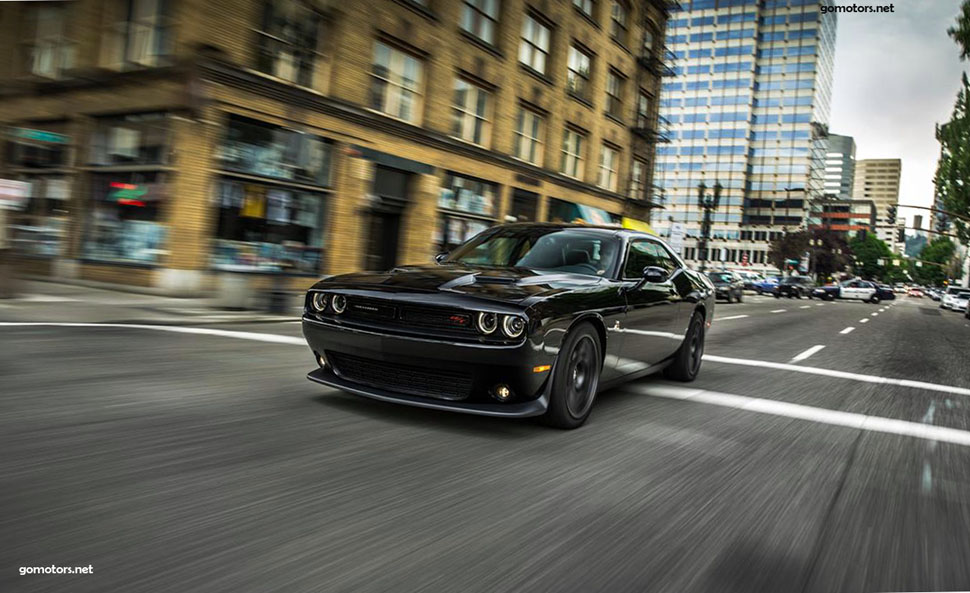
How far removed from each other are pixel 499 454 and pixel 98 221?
511 inches

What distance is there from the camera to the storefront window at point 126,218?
42.2 ft

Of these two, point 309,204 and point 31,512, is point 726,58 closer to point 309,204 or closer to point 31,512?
point 309,204

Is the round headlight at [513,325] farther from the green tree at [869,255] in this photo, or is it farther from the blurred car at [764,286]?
the green tree at [869,255]

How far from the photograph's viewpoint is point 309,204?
1547cm

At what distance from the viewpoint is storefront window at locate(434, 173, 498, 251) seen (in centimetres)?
1995

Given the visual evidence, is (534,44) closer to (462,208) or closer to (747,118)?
(462,208)

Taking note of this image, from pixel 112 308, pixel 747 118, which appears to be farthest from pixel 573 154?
pixel 747 118

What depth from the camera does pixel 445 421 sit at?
4281 millimetres

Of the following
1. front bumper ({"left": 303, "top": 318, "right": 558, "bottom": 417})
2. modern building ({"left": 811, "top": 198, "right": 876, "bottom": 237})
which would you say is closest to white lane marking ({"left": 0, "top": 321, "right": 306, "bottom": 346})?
front bumper ({"left": 303, "top": 318, "right": 558, "bottom": 417})

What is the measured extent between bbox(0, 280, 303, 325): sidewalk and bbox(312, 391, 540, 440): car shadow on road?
215 inches

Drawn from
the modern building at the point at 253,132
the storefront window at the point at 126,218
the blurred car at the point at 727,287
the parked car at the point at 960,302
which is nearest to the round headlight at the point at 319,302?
the modern building at the point at 253,132

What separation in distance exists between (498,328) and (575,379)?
0.83 m

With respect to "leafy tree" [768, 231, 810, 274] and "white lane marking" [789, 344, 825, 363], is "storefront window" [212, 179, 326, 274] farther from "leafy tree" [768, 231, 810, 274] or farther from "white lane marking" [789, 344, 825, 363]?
"leafy tree" [768, 231, 810, 274]

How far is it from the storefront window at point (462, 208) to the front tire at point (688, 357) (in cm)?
1342
